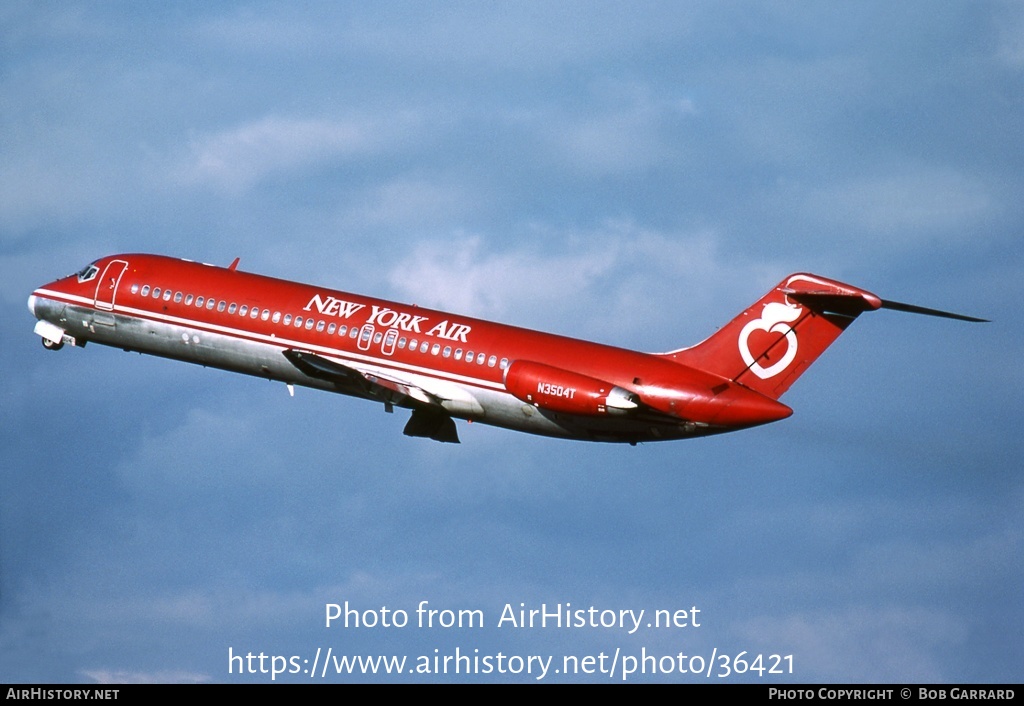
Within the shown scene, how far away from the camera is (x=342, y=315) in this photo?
76125mm

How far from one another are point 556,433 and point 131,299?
755 inches

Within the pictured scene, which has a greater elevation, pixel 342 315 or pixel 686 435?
pixel 342 315

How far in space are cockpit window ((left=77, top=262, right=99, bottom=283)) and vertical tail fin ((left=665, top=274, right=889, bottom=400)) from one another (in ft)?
85.7

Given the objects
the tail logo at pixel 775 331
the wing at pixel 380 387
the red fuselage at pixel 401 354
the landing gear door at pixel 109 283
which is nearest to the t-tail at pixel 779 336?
the tail logo at pixel 775 331

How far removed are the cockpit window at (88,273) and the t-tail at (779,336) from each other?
26.1m

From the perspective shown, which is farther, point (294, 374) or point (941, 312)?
point (294, 374)

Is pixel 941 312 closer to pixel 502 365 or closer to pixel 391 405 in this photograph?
pixel 502 365

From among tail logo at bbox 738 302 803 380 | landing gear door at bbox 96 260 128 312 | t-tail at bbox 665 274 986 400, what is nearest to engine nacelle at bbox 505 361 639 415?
t-tail at bbox 665 274 986 400

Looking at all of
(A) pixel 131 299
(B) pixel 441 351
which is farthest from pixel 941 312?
(A) pixel 131 299

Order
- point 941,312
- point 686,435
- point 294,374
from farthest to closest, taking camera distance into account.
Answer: point 294,374 → point 686,435 → point 941,312

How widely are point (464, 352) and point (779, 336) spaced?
38.7 feet

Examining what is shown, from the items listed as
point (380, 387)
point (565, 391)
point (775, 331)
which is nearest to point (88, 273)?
point (380, 387)

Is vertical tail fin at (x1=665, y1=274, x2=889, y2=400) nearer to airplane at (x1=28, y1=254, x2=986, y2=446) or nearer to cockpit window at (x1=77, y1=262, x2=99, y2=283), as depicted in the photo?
airplane at (x1=28, y1=254, x2=986, y2=446)

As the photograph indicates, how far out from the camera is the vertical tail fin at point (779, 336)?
71.2m
